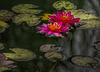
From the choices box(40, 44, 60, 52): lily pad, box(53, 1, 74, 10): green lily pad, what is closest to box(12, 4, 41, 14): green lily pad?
box(53, 1, 74, 10): green lily pad

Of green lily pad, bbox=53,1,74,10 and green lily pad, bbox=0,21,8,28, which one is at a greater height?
green lily pad, bbox=53,1,74,10

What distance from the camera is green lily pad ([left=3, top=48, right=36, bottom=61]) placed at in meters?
1.59

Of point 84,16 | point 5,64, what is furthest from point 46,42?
point 84,16

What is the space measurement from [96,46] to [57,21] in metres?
0.37

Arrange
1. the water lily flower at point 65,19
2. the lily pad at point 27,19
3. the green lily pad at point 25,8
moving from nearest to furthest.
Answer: the water lily flower at point 65,19, the lily pad at point 27,19, the green lily pad at point 25,8

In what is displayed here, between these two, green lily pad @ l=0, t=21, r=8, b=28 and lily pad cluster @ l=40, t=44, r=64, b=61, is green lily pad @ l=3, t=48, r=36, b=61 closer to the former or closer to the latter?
lily pad cluster @ l=40, t=44, r=64, b=61

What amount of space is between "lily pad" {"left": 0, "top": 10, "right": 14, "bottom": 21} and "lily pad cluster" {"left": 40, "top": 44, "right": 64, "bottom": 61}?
1.77ft

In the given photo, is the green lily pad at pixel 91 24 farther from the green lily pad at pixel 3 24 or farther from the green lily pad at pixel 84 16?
the green lily pad at pixel 3 24

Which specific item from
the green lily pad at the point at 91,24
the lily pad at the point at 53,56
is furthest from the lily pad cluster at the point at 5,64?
the green lily pad at the point at 91,24

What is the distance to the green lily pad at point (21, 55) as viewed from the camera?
1.59m

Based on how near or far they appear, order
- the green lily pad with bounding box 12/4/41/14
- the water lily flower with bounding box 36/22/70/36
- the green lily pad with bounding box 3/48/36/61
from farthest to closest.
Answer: the green lily pad with bounding box 12/4/41/14 < the water lily flower with bounding box 36/22/70/36 < the green lily pad with bounding box 3/48/36/61

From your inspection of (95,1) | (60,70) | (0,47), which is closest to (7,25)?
(0,47)

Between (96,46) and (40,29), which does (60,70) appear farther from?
(40,29)

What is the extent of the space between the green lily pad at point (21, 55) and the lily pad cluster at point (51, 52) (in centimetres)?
9
